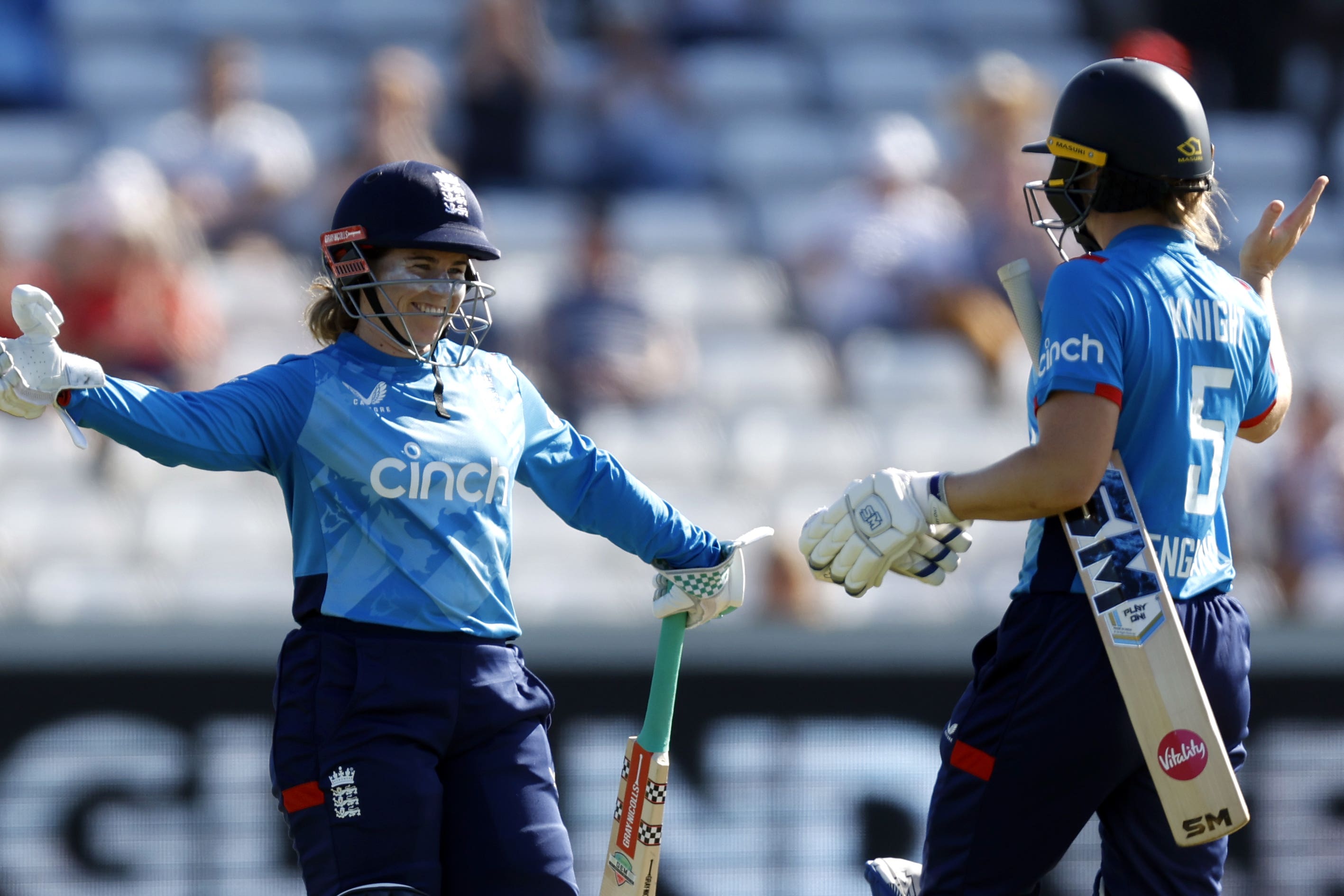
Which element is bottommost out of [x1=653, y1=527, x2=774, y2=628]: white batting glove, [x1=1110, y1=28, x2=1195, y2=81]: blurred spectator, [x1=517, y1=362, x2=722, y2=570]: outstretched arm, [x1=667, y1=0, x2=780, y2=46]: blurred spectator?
[x1=653, y1=527, x2=774, y2=628]: white batting glove

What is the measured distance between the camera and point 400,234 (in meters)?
3.17

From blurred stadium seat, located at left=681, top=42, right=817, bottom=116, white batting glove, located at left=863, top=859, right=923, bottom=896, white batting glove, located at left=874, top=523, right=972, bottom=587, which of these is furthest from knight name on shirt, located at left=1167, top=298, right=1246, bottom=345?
blurred stadium seat, located at left=681, top=42, right=817, bottom=116

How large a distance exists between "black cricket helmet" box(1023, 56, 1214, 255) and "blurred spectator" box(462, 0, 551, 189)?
19.5ft

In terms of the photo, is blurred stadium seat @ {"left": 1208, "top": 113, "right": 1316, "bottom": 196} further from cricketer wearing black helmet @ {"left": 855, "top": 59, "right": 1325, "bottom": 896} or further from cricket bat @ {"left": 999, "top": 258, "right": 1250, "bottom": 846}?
cricket bat @ {"left": 999, "top": 258, "right": 1250, "bottom": 846}

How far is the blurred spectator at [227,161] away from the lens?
8016mm

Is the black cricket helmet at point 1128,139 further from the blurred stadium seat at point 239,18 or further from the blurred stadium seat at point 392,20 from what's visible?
the blurred stadium seat at point 239,18

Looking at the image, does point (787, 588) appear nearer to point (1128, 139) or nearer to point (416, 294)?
point (416, 294)

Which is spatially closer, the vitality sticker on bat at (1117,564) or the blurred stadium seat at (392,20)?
the vitality sticker on bat at (1117,564)

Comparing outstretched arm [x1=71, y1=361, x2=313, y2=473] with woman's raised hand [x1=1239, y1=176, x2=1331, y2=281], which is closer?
outstretched arm [x1=71, y1=361, x2=313, y2=473]

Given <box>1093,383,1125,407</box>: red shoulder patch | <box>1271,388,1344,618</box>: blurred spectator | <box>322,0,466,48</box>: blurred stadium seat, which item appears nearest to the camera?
<box>1093,383,1125,407</box>: red shoulder patch

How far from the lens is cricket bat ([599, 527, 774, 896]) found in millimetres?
3457

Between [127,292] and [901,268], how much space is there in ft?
11.5

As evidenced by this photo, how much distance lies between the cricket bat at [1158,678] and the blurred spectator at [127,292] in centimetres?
502

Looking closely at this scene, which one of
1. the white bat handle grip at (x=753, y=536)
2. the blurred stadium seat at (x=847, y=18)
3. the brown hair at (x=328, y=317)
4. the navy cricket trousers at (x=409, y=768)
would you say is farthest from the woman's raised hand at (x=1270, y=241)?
the blurred stadium seat at (x=847, y=18)
